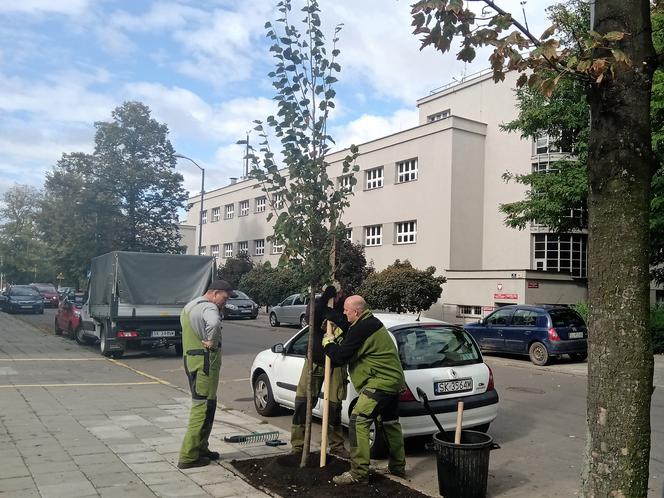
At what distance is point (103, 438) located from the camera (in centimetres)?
683

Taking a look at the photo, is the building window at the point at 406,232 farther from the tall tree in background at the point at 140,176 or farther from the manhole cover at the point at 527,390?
the manhole cover at the point at 527,390

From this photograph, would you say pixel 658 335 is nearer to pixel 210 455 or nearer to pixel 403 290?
pixel 403 290

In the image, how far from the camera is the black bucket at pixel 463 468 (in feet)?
15.8

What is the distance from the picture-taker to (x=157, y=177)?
39.2 meters

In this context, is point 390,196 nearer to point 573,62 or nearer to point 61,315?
point 61,315

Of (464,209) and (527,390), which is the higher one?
(464,209)

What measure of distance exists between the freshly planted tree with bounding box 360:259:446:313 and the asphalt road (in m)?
7.95

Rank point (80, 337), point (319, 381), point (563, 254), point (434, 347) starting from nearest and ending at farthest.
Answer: point (319, 381) → point (434, 347) → point (80, 337) → point (563, 254)

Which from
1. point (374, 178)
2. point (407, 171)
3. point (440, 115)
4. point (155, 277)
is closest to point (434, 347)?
point (155, 277)

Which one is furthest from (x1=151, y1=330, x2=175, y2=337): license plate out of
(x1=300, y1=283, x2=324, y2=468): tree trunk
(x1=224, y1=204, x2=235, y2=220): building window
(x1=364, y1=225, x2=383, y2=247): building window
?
(x1=224, y1=204, x2=235, y2=220): building window

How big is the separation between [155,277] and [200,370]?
10296mm

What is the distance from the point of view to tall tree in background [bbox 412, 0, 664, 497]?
10.0 feet

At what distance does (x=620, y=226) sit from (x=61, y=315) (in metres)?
20.9

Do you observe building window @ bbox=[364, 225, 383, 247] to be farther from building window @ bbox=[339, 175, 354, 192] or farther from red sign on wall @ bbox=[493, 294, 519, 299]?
building window @ bbox=[339, 175, 354, 192]
